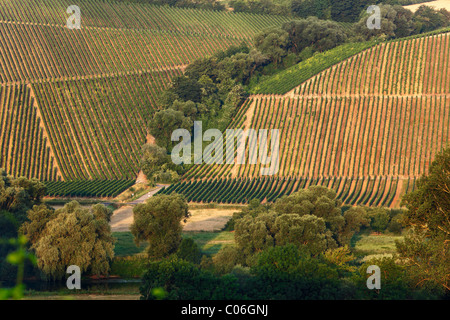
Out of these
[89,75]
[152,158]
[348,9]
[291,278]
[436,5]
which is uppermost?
[436,5]

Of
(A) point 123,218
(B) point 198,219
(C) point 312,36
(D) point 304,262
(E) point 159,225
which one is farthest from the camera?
(C) point 312,36

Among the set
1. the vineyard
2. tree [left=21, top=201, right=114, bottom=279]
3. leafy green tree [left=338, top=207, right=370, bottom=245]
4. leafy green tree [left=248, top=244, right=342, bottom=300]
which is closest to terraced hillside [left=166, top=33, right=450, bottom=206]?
the vineyard

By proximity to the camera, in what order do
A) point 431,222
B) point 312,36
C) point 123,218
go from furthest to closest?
point 312,36 < point 123,218 < point 431,222

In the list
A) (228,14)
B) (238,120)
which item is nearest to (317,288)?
(238,120)

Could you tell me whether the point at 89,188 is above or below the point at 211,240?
above

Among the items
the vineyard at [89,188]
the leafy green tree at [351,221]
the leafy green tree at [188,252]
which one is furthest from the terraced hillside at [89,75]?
the leafy green tree at [351,221]

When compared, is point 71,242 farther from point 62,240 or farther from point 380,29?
point 380,29

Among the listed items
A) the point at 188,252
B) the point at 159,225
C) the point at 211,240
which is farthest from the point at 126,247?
the point at 188,252
